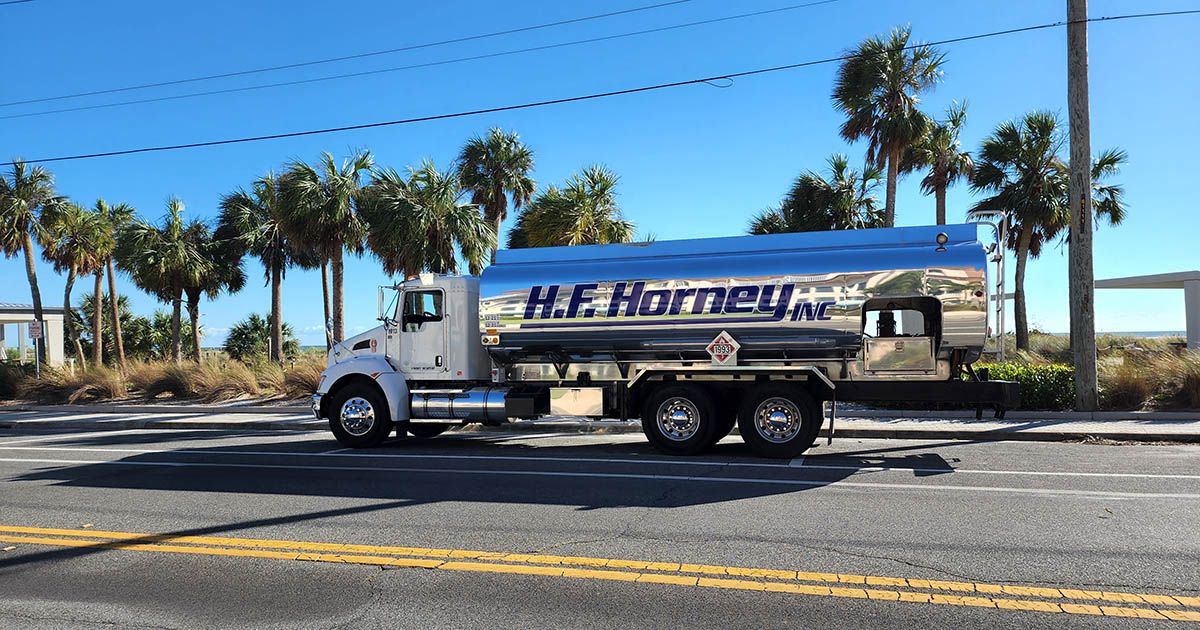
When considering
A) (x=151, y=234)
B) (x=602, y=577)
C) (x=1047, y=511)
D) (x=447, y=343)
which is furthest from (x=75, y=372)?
(x=1047, y=511)

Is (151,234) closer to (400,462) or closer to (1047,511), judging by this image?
(400,462)

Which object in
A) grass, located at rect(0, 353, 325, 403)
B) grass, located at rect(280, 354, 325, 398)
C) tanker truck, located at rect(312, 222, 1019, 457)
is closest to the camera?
tanker truck, located at rect(312, 222, 1019, 457)

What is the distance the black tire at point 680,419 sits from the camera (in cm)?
1024

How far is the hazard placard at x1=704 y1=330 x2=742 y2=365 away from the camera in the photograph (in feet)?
33.3

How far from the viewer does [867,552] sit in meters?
5.61

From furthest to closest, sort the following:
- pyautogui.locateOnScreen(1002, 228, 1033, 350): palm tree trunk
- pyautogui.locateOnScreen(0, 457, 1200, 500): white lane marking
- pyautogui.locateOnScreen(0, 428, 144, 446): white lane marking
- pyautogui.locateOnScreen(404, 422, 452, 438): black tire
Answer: pyautogui.locateOnScreen(1002, 228, 1033, 350): palm tree trunk
pyautogui.locateOnScreen(0, 428, 144, 446): white lane marking
pyautogui.locateOnScreen(404, 422, 452, 438): black tire
pyautogui.locateOnScreen(0, 457, 1200, 500): white lane marking

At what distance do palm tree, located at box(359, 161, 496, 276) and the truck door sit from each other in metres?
9.19

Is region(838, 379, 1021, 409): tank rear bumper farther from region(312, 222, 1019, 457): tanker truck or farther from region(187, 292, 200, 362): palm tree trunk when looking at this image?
region(187, 292, 200, 362): palm tree trunk

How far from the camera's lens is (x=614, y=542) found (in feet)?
19.6

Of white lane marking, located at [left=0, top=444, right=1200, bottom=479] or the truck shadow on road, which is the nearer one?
the truck shadow on road

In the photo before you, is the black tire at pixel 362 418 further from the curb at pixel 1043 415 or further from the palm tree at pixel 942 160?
the palm tree at pixel 942 160

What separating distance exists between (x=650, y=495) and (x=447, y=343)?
5288 mm

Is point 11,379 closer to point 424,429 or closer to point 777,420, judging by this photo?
point 424,429

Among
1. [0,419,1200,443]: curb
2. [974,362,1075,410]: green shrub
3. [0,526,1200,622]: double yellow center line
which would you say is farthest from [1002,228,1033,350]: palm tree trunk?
[0,526,1200,622]: double yellow center line
